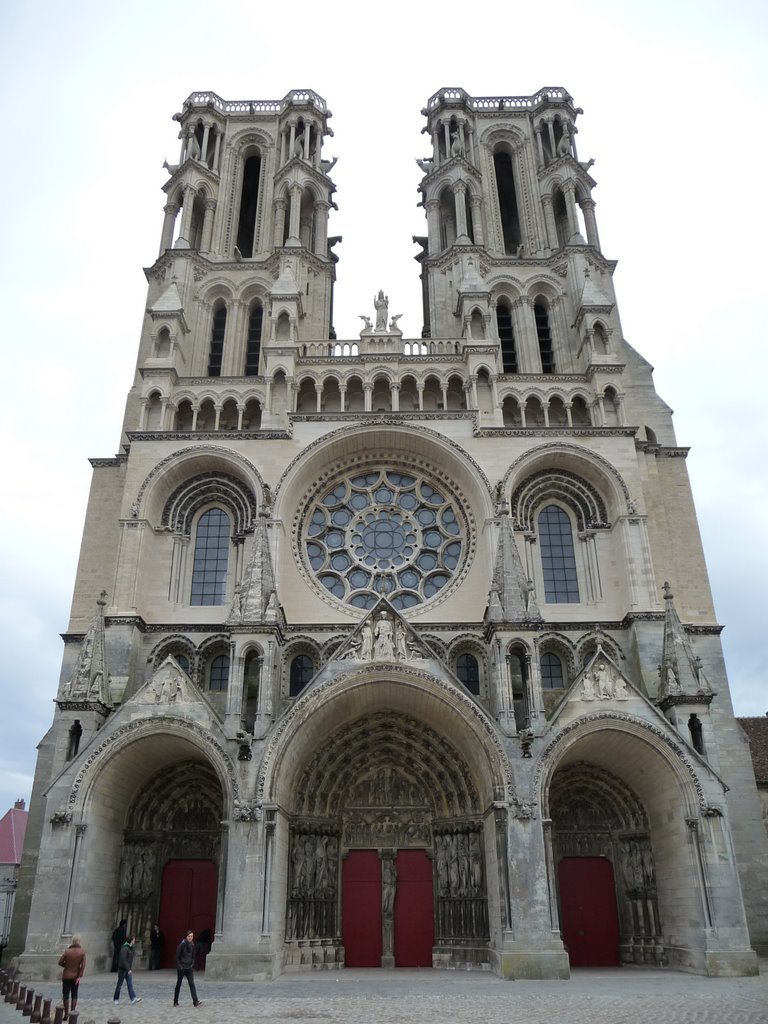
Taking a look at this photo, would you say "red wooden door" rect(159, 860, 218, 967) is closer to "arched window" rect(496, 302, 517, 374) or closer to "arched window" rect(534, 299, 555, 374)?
"arched window" rect(496, 302, 517, 374)

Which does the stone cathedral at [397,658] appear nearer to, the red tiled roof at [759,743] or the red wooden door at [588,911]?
the red wooden door at [588,911]

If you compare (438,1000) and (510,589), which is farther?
(510,589)

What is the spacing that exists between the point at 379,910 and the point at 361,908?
1.56 feet

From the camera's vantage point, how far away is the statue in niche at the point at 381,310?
28.5 metres

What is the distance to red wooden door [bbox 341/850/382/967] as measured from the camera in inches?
827

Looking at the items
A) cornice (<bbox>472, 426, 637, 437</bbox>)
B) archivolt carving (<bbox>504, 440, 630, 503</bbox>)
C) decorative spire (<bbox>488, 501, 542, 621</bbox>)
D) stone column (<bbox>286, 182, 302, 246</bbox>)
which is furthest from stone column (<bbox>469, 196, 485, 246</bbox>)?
decorative spire (<bbox>488, 501, 542, 621</bbox>)

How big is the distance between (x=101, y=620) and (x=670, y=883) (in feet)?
52.3

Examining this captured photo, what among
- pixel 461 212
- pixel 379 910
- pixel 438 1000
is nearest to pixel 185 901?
pixel 379 910

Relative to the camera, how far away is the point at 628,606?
75.6 feet

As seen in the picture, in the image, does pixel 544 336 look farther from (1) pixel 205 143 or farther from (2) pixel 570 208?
(1) pixel 205 143

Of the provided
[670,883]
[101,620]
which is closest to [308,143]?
[101,620]

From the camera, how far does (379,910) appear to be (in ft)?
70.0

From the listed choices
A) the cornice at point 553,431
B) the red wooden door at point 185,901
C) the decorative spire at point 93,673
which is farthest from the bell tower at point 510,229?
the red wooden door at point 185,901

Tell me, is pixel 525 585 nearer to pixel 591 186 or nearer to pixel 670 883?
pixel 670 883
